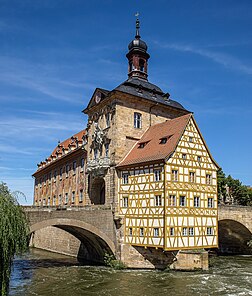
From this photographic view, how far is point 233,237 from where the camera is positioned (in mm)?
33781

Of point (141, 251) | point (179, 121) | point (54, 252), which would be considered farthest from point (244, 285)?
point (54, 252)

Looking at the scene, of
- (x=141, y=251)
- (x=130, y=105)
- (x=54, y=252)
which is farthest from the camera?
(x=54, y=252)

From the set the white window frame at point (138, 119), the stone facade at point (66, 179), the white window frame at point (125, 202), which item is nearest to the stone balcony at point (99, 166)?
the white window frame at point (125, 202)

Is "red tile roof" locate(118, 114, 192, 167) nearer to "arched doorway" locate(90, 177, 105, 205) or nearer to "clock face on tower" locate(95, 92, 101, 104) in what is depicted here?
"arched doorway" locate(90, 177, 105, 205)

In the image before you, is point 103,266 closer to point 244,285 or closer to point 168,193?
point 168,193

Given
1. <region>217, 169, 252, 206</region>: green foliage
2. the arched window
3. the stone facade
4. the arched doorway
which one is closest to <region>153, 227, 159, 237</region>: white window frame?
the arched doorway

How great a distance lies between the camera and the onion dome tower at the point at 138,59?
3162cm

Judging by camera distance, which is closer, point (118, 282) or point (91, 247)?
point (118, 282)

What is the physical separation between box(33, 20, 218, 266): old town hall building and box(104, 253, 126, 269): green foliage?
1306 millimetres

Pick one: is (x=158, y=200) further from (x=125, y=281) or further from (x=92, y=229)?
(x=125, y=281)

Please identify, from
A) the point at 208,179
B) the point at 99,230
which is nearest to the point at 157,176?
the point at 208,179

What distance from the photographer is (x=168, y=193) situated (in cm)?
2181

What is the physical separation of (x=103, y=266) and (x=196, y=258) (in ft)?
21.6

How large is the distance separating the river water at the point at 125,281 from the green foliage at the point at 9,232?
3927 millimetres
